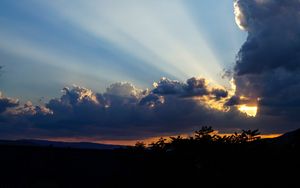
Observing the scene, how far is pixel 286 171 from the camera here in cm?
3725

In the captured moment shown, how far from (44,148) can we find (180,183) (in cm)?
2290

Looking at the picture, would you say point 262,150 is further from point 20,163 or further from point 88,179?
point 20,163

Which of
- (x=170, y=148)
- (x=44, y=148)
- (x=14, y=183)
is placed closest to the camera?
(x=170, y=148)

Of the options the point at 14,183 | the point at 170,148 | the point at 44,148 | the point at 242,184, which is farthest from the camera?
the point at 44,148

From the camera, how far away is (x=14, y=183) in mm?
50812

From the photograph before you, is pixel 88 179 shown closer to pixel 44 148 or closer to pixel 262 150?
pixel 44 148

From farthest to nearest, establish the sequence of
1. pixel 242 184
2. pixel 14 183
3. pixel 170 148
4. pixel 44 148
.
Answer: pixel 44 148 < pixel 14 183 < pixel 170 148 < pixel 242 184

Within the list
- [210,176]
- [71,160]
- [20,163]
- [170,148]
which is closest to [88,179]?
[71,160]

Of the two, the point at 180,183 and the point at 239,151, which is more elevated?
the point at 239,151

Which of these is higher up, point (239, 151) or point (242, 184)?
point (239, 151)

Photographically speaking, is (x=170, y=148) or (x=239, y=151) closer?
(x=239, y=151)

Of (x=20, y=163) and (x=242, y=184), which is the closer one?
(x=242, y=184)

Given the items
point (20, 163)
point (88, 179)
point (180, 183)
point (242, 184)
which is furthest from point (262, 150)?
point (20, 163)

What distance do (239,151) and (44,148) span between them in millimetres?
25765
